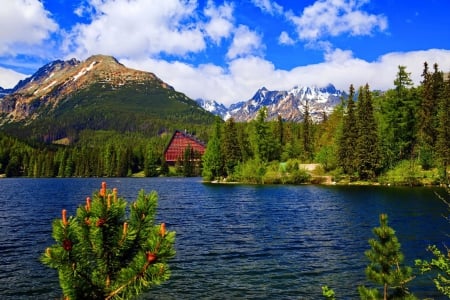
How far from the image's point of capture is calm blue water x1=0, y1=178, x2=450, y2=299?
21781 mm

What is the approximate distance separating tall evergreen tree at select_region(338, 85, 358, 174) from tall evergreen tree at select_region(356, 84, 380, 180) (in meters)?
1.81

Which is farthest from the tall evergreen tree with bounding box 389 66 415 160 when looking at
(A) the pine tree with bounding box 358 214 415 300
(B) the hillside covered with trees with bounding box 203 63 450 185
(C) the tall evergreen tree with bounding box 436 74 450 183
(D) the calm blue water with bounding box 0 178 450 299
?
(A) the pine tree with bounding box 358 214 415 300

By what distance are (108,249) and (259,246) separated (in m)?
25.8

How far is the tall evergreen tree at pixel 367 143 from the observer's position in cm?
10012

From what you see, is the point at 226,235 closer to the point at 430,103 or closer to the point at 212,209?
the point at 212,209

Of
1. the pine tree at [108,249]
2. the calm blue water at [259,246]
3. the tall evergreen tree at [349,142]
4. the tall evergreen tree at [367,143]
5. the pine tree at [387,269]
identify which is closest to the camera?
the pine tree at [108,249]

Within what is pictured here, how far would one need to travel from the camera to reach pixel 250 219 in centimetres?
4678

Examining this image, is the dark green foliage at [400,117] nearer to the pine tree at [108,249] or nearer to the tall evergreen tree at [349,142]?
the tall evergreen tree at [349,142]

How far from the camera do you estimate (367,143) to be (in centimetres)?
10138

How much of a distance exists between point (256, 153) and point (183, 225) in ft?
263

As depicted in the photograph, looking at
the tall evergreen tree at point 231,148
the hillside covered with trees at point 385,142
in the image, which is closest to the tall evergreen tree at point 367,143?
the hillside covered with trees at point 385,142

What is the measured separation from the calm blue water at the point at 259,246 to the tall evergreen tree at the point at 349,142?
4412 centimetres

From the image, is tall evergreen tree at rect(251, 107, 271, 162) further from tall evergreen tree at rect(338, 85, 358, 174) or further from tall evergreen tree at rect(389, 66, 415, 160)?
tall evergreen tree at rect(389, 66, 415, 160)

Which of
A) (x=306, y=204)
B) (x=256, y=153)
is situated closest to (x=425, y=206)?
(x=306, y=204)
